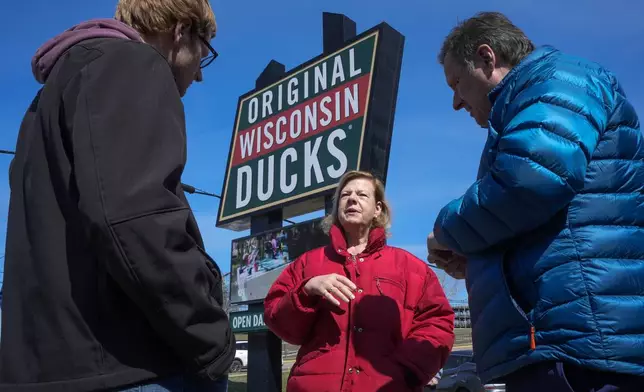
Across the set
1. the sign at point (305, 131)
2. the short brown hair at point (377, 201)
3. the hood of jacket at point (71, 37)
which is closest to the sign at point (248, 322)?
the sign at point (305, 131)

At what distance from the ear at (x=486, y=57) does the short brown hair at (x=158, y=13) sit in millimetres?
963

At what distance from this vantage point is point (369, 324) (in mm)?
Answer: 2520

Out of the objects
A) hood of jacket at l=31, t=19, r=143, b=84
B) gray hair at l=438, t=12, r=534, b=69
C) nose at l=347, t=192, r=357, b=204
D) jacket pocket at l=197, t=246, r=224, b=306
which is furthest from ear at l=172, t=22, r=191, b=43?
nose at l=347, t=192, r=357, b=204

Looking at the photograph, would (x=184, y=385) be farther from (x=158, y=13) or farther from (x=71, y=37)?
(x=158, y=13)

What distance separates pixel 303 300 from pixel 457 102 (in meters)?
1.09

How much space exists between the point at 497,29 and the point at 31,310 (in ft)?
5.60

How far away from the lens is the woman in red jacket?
2404 mm

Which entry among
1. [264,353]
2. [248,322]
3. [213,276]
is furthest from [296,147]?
[213,276]

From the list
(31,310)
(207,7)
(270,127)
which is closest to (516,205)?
(207,7)

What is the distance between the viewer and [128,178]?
1249 millimetres

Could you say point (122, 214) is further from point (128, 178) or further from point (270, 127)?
point (270, 127)

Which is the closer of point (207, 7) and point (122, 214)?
point (122, 214)

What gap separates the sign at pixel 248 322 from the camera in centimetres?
849

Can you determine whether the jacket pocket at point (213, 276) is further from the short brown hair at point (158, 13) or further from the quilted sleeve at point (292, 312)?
the quilted sleeve at point (292, 312)
